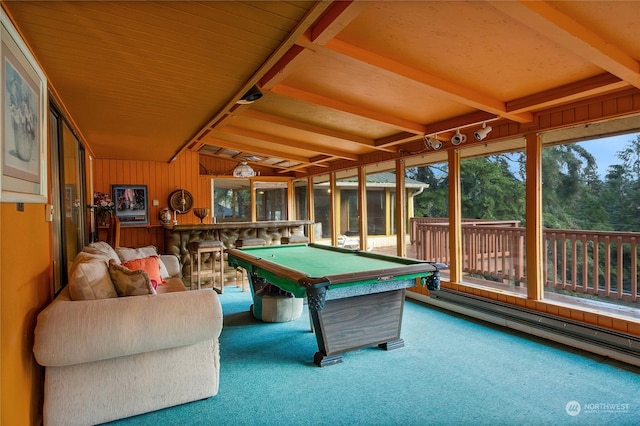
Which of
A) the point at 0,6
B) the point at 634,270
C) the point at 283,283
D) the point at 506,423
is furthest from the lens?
the point at 634,270

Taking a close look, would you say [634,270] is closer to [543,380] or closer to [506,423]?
[543,380]

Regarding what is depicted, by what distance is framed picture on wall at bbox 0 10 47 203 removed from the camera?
1.57 meters

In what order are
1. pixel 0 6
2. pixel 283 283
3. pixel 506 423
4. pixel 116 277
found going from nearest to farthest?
pixel 0 6 → pixel 506 423 → pixel 116 277 → pixel 283 283

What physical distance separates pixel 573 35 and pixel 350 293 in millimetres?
2225

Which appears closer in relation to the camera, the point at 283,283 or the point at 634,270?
the point at 283,283

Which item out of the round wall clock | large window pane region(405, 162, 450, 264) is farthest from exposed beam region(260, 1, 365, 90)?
the round wall clock

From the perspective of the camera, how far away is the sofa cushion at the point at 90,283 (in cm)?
229

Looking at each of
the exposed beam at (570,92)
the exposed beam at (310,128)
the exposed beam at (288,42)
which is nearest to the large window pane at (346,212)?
the exposed beam at (310,128)

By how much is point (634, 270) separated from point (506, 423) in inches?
106

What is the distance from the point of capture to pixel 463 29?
7.41ft

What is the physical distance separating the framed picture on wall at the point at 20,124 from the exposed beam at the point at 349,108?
1872 mm

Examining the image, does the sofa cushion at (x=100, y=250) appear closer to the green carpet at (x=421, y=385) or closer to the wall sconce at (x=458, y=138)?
the green carpet at (x=421, y=385)

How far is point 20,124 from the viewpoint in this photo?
175 centimetres

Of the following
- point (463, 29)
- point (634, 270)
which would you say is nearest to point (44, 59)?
point (463, 29)
